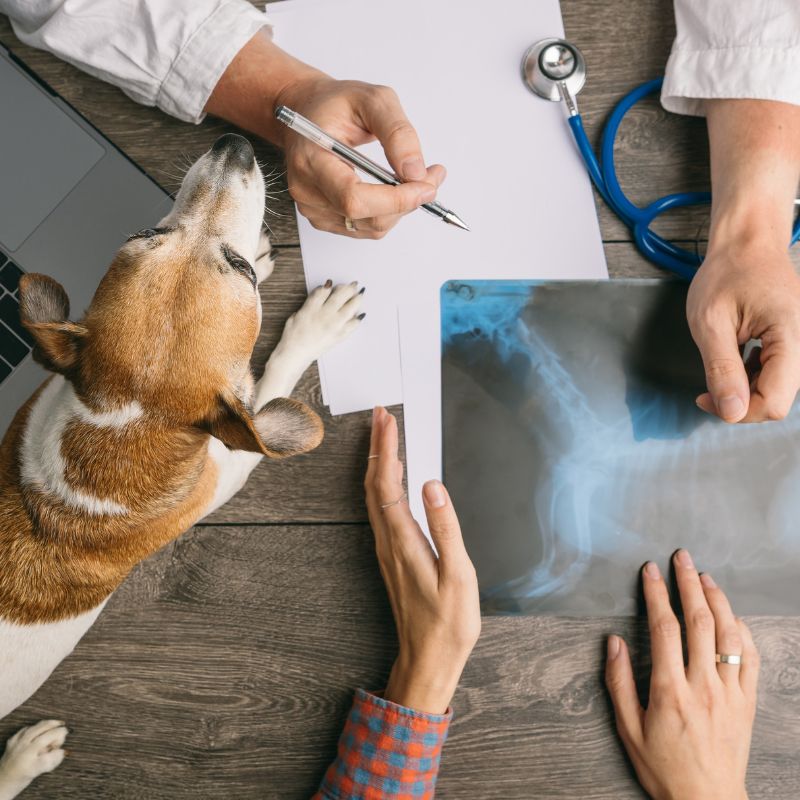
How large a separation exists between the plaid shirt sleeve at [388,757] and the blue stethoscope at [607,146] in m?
0.86

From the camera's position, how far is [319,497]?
1197 millimetres

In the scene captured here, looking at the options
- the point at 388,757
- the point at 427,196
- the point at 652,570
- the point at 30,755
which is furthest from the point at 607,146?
the point at 30,755

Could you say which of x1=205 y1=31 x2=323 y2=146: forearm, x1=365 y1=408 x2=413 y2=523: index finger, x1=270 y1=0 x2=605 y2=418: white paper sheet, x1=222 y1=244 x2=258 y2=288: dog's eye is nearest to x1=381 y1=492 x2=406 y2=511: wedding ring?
x1=365 y1=408 x2=413 y2=523: index finger

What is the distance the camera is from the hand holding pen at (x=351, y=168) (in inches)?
37.1

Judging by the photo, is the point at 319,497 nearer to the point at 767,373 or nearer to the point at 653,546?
the point at 653,546

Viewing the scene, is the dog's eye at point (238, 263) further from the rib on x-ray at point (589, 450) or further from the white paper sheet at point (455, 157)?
the rib on x-ray at point (589, 450)

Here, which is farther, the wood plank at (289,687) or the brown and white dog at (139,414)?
the wood plank at (289,687)

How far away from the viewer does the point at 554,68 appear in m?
1.14

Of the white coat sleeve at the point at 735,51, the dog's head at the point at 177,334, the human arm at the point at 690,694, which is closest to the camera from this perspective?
the dog's head at the point at 177,334

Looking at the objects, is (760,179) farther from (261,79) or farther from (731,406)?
(261,79)

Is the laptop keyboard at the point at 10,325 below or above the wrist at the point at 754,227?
above

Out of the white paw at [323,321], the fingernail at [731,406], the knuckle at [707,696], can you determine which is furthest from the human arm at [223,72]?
the knuckle at [707,696]

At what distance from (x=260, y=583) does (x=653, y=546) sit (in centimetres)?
69

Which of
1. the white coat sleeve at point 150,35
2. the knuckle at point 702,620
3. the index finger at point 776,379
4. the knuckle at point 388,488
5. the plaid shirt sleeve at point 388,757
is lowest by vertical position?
the knuckle at point 702,620
